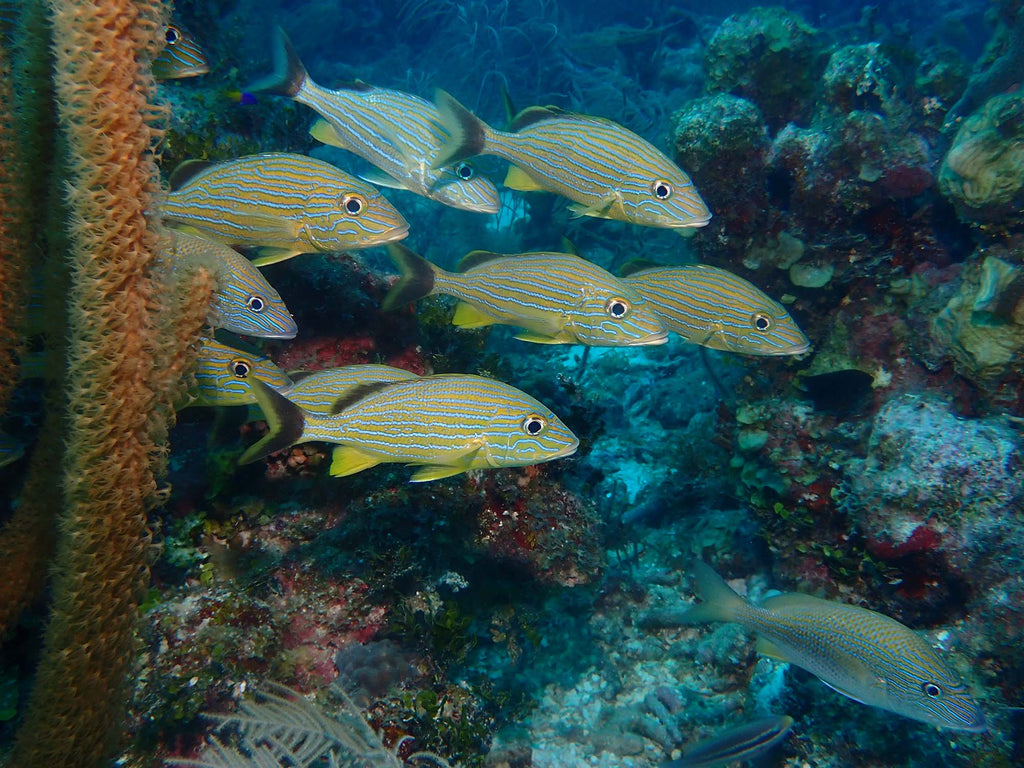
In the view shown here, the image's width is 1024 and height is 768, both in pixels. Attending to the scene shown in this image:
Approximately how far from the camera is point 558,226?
1223 cm

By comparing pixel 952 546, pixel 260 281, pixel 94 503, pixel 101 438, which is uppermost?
pixel 260 281

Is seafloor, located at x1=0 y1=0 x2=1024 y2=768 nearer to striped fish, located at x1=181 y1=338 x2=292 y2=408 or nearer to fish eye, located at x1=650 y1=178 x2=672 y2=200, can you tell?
striped fish, located at x1=181 y1=338 x2=292 y2=408

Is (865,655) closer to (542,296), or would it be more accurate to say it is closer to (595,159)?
(542,296)

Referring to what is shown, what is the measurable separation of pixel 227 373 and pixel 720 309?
134 inches

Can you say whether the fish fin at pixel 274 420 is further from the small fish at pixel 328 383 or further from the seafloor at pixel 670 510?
the seafloor at pixel 670 510

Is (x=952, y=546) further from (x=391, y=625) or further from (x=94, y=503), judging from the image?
(x=94, y=503)

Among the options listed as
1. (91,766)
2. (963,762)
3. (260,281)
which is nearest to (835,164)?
(963,762)

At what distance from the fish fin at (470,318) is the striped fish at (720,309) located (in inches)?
44.8

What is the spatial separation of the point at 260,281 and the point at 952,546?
17.2ft

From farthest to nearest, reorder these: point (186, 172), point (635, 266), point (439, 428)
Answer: point (635, 266) → point (186, 172) → point (439, 428)

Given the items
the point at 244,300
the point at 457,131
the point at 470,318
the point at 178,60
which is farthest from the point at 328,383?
the point at 178,60

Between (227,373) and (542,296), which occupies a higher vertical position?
(542,296)

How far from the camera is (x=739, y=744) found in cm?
Answer: 367

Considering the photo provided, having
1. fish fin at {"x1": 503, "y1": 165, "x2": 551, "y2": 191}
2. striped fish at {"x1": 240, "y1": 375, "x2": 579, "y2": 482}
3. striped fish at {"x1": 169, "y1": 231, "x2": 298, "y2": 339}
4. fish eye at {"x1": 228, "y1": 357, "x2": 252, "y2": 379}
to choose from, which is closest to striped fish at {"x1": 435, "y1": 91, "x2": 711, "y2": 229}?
fish fin at {"x1": 503, "y1": 165, "x2": 551, "y2": 191}
